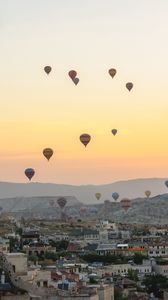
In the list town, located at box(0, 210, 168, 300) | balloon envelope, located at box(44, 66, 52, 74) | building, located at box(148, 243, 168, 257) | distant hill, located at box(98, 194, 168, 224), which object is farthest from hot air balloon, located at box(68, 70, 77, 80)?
distant hill, located at box(98, 194, 168, 224)

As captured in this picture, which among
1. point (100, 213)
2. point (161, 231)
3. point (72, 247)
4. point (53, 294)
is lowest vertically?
point (53, 294)

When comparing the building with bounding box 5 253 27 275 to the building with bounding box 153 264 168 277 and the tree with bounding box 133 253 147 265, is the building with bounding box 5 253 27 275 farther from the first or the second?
the tree with bounding box 133 253 147 265

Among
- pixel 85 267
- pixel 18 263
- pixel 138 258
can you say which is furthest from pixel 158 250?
pixel 18 263

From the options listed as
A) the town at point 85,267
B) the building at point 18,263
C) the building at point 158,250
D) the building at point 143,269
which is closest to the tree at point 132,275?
the town at point 85,267

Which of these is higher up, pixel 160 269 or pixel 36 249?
pixel 36 249

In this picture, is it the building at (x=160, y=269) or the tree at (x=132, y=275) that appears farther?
the building at (x=160, y=269)

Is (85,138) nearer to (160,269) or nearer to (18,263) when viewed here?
(160,269)

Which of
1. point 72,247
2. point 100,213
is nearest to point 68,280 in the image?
point 72,247

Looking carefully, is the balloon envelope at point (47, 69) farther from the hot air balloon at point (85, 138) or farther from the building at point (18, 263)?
the building at point (18, 263)

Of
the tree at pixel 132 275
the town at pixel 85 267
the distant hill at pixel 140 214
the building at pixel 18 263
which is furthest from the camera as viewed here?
the distant hill at pixel 140 214

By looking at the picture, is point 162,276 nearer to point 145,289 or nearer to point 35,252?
point 145,289

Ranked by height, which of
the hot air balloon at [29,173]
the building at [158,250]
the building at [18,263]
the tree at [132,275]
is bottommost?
the building at [18,263]
